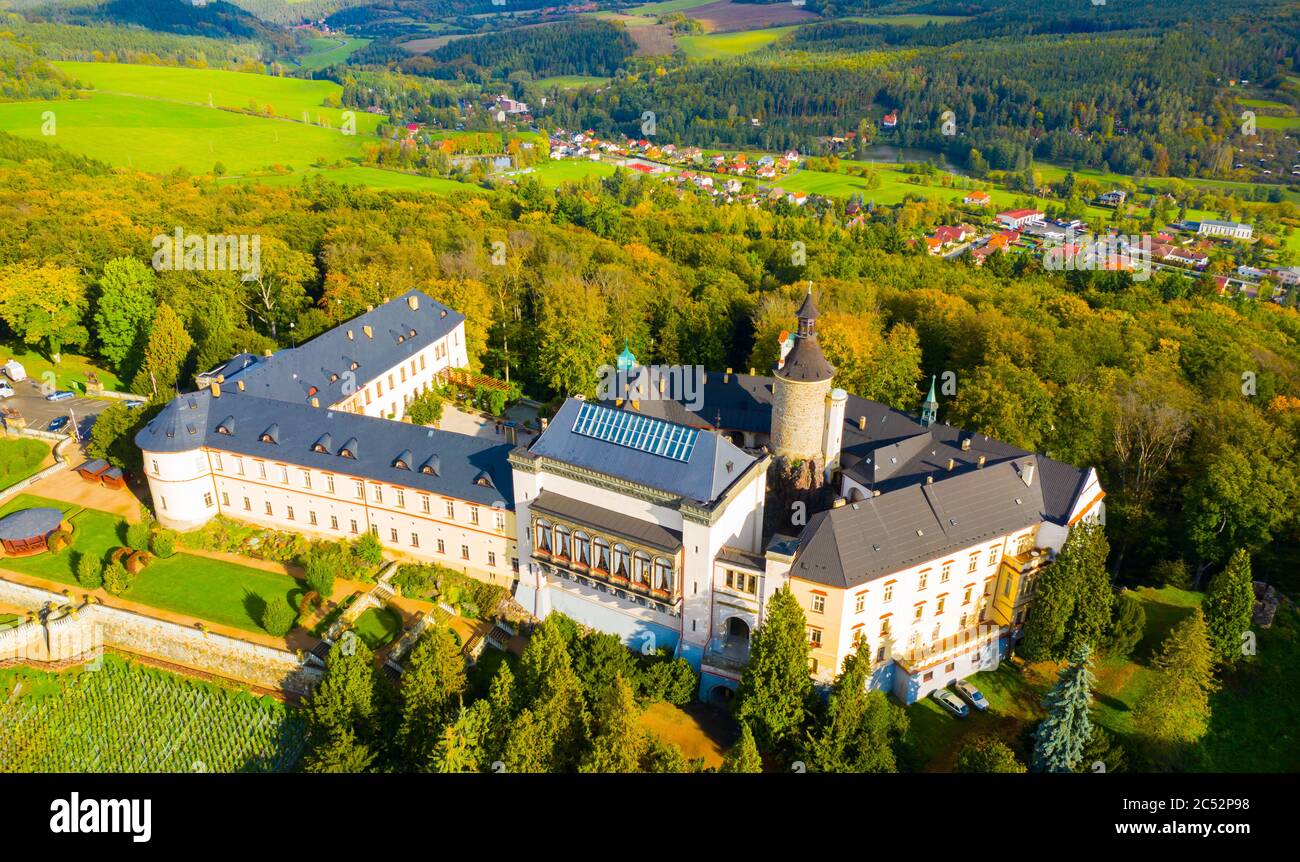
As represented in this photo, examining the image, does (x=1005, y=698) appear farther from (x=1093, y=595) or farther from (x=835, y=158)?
(x=835, y=158)

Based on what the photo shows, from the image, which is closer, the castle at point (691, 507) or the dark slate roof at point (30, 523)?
the castle at point (691, 507)

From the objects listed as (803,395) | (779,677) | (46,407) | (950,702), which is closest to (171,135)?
(46,407)

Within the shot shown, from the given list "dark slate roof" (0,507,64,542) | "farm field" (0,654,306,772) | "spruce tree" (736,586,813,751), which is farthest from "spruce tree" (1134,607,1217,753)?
"dark slate roof" (0,507,64,542)

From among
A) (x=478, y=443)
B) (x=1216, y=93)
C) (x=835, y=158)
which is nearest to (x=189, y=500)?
(x=478, y=443)

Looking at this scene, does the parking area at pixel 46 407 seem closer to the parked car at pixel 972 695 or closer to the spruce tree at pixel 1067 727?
the parked car at pixel 972 695

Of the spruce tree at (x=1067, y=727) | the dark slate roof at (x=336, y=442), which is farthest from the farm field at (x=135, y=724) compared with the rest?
the spruce tree at (x=1067, y=727)

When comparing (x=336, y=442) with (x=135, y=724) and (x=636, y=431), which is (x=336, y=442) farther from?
(x=636, y=431)
